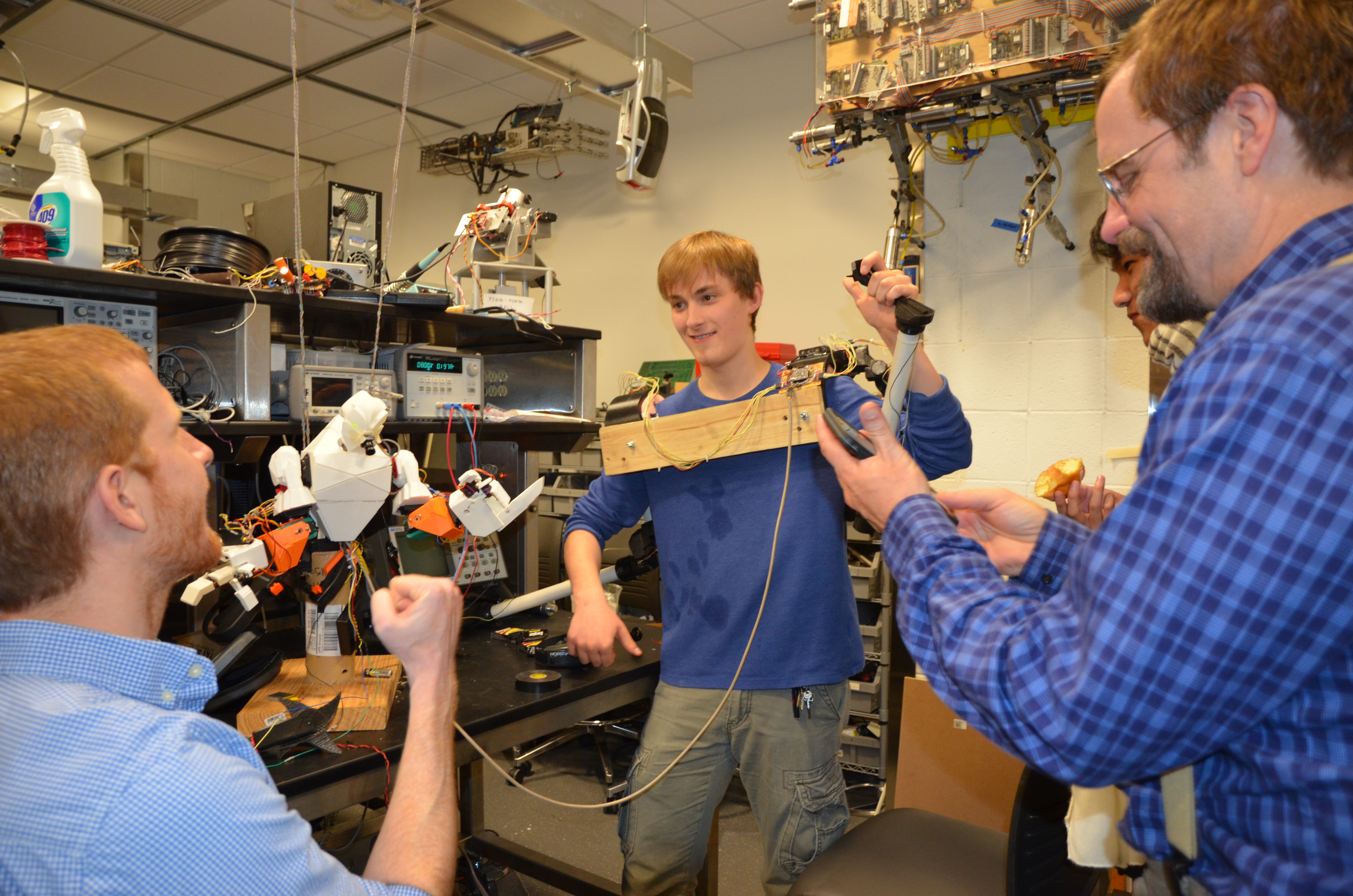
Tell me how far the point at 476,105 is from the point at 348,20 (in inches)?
44.5

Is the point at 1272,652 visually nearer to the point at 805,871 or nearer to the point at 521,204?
the point at 805,871

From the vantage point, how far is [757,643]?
5.20ft

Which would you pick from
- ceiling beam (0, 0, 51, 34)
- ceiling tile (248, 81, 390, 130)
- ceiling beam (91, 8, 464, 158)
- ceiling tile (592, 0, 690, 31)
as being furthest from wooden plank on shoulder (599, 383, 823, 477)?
ceiling tile (248, 81, 390, 130)

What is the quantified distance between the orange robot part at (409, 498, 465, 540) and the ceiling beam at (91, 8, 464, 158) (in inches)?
110

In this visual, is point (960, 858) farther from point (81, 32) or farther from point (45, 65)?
point (45, 65)

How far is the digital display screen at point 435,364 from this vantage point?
2.14 meters

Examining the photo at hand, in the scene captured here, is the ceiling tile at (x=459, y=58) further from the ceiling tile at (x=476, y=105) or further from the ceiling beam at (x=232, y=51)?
the ceiling beam at (x=232, y=51)

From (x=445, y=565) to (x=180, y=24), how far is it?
3.61 metres

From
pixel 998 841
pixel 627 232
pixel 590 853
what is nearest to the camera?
pixel 998 841

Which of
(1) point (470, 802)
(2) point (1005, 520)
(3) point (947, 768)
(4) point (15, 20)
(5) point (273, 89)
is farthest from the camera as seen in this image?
(5) point (273, 89)

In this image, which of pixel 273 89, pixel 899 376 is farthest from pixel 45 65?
pixel 899 376

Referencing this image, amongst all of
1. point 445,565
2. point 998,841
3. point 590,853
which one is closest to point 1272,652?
point 998,841

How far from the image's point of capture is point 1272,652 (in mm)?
577

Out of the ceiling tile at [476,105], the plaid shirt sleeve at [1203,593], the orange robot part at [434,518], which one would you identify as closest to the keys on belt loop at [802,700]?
the orange robot part at [434,518]
